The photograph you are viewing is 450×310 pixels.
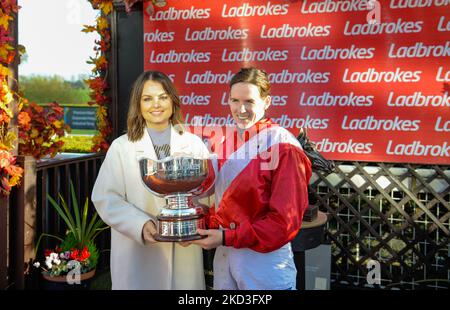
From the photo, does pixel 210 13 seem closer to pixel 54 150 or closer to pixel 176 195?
pixel 54 150

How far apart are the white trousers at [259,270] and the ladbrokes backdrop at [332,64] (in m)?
2.23

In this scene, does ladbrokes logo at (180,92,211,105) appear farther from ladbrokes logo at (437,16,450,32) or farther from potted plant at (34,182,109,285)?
ladbrokes logo at (437,16,450,32)

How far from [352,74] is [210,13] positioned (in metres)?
1.32

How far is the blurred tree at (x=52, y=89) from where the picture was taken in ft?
78.0

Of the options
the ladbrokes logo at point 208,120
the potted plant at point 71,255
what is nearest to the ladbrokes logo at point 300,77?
the ladbrokes logo at point 208,120

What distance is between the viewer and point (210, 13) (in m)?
4.23

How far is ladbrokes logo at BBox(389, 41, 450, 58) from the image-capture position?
3.59 meters

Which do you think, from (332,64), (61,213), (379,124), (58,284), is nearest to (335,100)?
(332,64)

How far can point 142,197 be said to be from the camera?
6.56 feet

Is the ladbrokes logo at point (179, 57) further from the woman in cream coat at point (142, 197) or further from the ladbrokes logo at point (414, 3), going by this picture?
the woman in cream coat at point (142, 197)

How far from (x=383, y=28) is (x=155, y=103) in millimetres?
2422

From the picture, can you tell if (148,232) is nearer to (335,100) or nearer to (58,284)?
(58,284)
